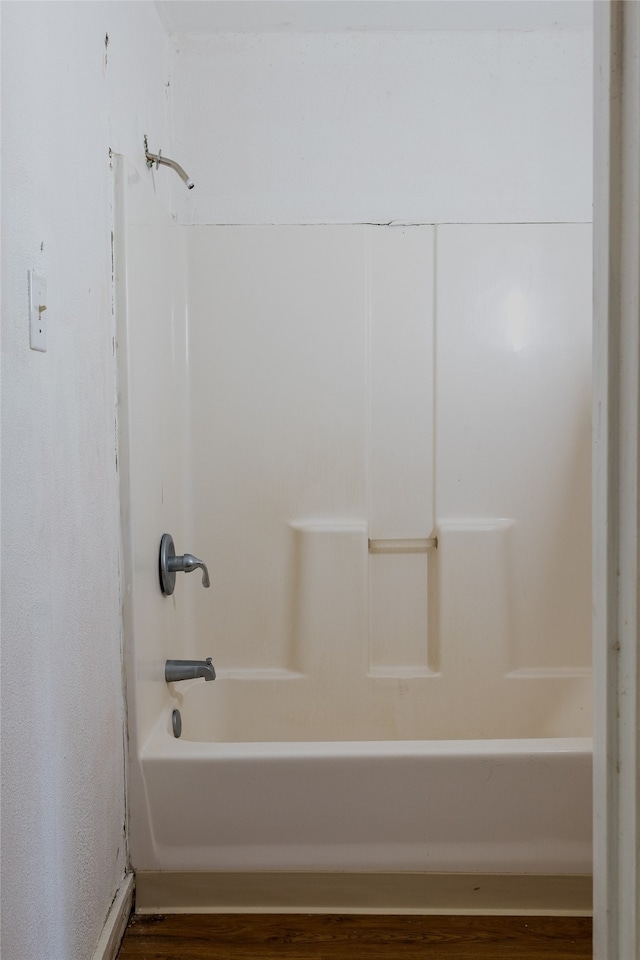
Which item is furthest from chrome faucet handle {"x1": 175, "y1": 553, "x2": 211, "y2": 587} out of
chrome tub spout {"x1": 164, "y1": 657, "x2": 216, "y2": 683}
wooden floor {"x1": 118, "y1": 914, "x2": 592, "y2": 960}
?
wooden floor {"x1": 118, "y1": 914, "x2": 592, "y2": 960}

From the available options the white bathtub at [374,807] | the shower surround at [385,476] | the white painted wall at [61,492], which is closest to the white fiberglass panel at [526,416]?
the shower surround at [385,476]

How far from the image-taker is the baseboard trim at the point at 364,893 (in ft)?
5.86

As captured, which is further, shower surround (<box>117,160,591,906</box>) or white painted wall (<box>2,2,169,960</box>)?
shower surround (<box>117,160,591,906</box>)


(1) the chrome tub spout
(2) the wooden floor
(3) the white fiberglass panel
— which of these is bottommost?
(2) the wooden floor

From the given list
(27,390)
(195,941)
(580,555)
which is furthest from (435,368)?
(195,941)

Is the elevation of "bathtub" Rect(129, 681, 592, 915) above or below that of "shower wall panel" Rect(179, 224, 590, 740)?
below

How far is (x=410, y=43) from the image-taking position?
242cm

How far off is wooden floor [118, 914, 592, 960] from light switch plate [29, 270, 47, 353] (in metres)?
1.30

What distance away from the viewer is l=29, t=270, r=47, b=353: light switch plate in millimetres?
1181

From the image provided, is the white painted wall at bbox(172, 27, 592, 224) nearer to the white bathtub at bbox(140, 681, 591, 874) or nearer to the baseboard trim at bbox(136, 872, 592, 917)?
the white bathtub at bbox(140, 681, 591, 874)

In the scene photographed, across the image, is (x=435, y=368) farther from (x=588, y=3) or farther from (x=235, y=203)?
(x=588, y=3)

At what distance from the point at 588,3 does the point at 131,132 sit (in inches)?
55.4

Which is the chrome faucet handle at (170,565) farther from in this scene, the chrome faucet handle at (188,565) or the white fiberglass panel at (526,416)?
the white fiberglass panel at (526,416)

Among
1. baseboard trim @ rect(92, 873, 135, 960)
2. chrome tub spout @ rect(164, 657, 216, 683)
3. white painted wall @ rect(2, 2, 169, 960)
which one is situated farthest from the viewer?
chrome tub spout @ rect(164, 657, 216, 683)
